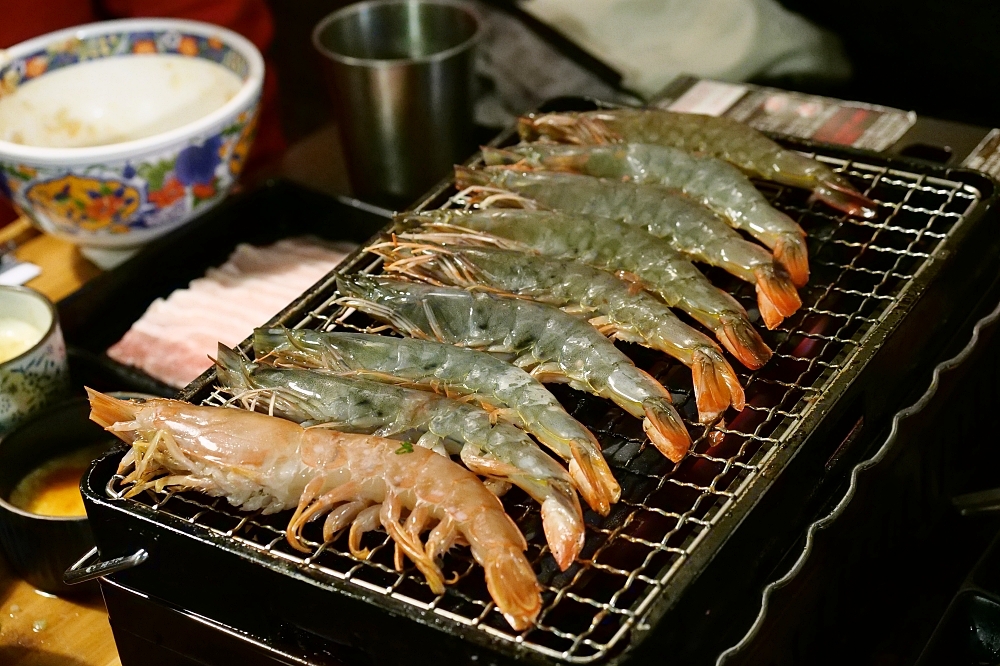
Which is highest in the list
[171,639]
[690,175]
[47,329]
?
[690,175]

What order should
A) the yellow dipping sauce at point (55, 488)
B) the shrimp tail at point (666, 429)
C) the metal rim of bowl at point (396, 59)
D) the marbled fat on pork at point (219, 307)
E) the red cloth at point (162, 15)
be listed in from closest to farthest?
1. the shrimp tail at point (666, 429)
2. the yellow dipping sauce at point (55, 488)
3. the marbled fat on pork at point (219, 307)
4. the metal rim of bowl at point (396, 59)
5. the red cloth at point (162, 15)

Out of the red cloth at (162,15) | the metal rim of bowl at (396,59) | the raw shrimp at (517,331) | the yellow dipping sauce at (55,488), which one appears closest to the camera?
the raw shrimp at (517,331)

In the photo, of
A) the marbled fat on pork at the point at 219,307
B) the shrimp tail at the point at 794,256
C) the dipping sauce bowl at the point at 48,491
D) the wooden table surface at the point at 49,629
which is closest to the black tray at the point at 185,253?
the marbled fat on pork at the point at 219,307

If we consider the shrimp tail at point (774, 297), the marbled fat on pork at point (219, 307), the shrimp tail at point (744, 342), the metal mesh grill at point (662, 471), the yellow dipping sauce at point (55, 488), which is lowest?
the yellow dipping sauce at point (55, 488)

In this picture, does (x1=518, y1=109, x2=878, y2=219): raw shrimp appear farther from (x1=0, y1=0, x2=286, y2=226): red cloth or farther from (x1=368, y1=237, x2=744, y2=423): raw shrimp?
(x1=0, y1=0, x2=286, y2=226): red cloth

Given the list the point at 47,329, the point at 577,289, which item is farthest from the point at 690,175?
the point at 47,329

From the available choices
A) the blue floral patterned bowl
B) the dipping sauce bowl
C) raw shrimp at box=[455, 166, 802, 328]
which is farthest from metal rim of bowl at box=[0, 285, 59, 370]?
raw shrimp at box=[455, 166, 802, 328]

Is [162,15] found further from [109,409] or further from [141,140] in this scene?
[109,409]

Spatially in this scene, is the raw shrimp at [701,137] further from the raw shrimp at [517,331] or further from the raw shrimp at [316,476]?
the raw shrimp at [316,476]
